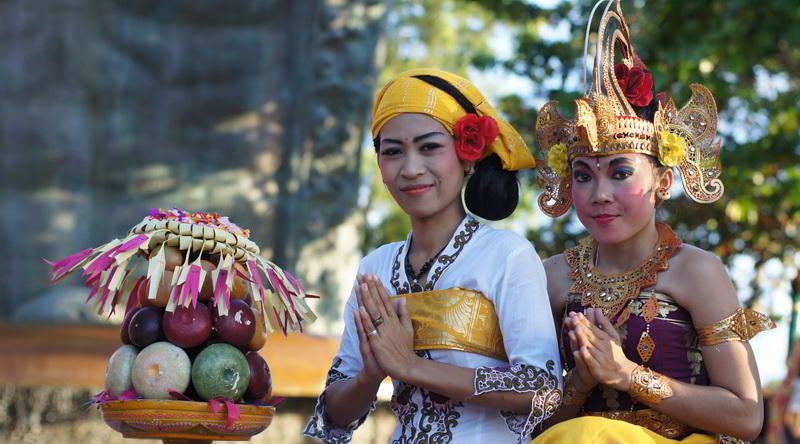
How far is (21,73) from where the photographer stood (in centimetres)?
788

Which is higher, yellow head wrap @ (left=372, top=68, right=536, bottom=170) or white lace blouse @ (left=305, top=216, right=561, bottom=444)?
yellow head wrap @ (left=372, top=68, right=536, bottom=170)

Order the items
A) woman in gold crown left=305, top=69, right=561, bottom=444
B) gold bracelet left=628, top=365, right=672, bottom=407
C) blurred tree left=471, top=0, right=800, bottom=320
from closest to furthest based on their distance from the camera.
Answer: woman in gold crown left=305, top=69, right=561, bottom=444 < gold bracelet left=628, top=365, right=672, bottom=407 < blurred tree left=471, top=0, right=800, bottom=320

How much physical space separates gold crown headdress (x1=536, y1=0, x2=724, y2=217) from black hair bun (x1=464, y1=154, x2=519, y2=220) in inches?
10.8

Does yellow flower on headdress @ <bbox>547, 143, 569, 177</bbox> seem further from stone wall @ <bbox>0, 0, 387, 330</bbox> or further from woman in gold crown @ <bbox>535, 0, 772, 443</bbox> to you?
stone wall @ <bbox>0, 0, 387, 330</bbox>

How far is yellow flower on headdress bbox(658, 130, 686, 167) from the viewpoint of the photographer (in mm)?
3176

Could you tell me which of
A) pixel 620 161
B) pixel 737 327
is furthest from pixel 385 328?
pixel 737 327

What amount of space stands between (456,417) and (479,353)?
184mm

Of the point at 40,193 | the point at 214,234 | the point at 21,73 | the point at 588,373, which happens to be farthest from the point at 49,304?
the point at 588,373

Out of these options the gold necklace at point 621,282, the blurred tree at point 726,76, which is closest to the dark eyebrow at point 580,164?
the gold necklace at point 621,282

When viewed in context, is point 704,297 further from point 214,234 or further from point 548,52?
point 548,52

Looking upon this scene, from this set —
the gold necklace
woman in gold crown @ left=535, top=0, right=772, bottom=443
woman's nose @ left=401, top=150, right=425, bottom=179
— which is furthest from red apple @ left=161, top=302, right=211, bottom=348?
the gold necklace

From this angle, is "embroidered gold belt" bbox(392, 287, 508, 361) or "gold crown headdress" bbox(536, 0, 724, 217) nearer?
"embroidered gold belt" bbox(392, 287, 508, 361)

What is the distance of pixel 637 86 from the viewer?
3.25 meters

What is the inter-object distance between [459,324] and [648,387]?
1.81ft
